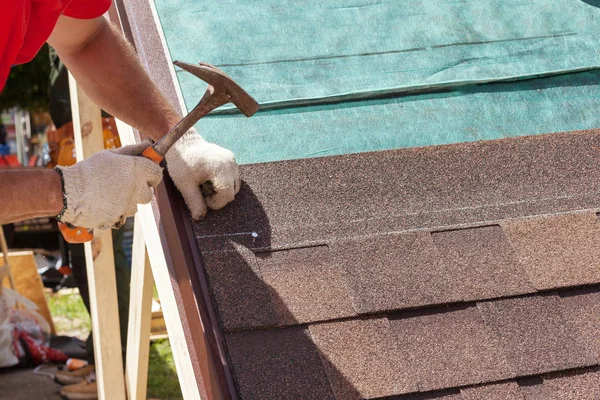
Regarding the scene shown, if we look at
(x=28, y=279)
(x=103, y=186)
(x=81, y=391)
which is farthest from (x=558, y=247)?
(x=28, y=279)

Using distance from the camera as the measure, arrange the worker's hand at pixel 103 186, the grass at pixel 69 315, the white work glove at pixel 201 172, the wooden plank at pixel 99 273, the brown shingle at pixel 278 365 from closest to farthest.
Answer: the brown shingle at pixel 278 365 → the worker's hand at pixel 103 186 → the white work glove at pixel 201 172 → the wooden plank at pixel 99 273 → the grass at pixel 69 315

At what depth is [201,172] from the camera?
215 cm

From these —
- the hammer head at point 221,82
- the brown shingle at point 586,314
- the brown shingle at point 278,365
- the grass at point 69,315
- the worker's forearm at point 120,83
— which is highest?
the hammer head at point 221,82

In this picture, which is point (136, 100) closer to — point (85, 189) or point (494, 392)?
point (85, 189)

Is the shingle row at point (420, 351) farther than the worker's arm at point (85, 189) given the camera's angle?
No

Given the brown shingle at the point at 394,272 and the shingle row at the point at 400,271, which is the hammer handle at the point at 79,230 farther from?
the brown shingle at the point at 394,272

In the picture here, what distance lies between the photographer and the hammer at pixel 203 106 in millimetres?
2055

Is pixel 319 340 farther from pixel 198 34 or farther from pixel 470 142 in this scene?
pixel 198 34

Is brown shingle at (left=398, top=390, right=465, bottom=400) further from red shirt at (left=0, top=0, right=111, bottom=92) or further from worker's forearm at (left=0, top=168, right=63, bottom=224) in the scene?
red shirt at (left=0, top=0, right=111, bottom=92)

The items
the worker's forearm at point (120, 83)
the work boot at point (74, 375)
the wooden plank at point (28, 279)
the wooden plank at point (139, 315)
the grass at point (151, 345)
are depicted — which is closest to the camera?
the worker's forearm at point (120, 83)

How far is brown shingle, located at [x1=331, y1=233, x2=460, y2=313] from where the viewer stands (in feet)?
6.49

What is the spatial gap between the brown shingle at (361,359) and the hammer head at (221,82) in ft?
2.19

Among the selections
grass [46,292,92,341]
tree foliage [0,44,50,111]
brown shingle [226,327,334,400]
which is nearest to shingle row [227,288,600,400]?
brown shingle [226,327,334,400]

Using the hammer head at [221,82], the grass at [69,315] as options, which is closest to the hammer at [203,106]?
the hammer head at [221,82]
